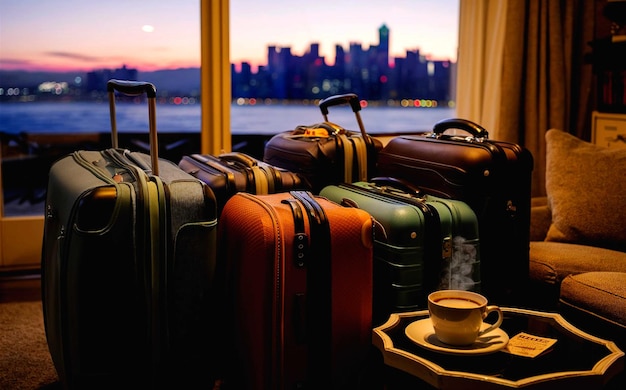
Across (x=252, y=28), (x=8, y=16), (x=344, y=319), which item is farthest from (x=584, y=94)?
(x=8, y=16)

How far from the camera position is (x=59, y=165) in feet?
6.32

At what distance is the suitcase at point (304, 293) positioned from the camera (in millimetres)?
1478

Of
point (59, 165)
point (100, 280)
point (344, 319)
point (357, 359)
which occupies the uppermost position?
point (59, 165)

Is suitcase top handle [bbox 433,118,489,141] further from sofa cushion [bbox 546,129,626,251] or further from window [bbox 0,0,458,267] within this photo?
window [bbox 0,0,458,267]

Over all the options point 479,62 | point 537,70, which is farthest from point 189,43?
point 537,70

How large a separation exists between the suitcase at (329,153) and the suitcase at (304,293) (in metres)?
0.54

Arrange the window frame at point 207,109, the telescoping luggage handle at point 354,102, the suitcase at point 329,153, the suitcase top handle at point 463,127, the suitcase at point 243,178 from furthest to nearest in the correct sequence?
the window frame at point 207,109, the telescoping luggage handle at point 354,102, the suitcase at point 329,153, the suitcase top handle at point 463,127, the suitcase at point 243,178

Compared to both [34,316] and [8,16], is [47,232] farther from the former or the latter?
[8,16]

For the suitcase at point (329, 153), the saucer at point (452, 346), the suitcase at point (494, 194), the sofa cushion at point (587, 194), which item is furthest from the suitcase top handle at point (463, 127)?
the saucer at point (452, 346)

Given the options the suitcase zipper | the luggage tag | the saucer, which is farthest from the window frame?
the saucer

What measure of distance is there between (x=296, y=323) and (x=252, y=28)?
2.74 metres

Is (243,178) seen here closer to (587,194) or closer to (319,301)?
(319,301)

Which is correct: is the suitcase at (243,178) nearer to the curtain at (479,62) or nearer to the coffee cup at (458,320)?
the coffee cup at (458,320)

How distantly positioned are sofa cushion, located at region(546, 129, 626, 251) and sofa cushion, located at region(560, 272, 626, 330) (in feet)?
1.05
